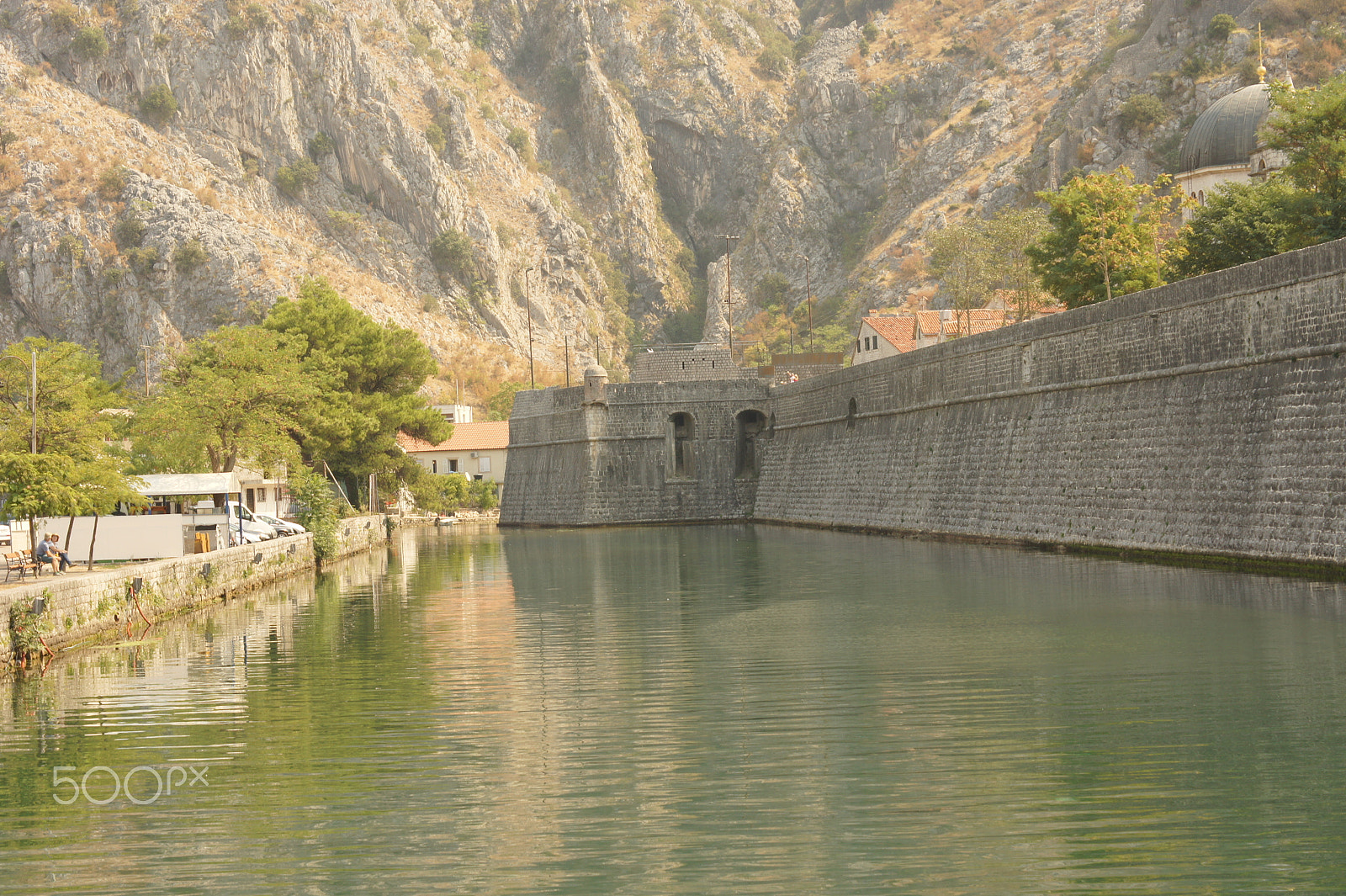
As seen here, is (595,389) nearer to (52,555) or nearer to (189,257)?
(52,555)

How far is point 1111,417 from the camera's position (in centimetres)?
2358

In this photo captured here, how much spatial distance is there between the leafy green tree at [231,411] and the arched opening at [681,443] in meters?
14.5

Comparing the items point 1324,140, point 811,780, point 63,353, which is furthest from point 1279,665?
point 63,353

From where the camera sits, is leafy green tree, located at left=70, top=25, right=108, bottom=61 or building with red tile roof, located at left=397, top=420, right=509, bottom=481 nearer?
building with red tile roof, located at left=397, top=420, right=509, bottom=481

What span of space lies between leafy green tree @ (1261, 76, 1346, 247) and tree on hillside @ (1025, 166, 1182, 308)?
7.33 metres

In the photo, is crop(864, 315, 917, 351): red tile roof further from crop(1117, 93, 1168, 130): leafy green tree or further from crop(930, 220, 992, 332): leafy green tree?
crop(1117, 93, 1168, 130): leafy green tree

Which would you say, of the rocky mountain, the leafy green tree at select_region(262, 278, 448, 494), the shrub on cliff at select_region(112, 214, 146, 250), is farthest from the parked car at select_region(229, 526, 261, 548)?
the shrub on cliff at select_region(112, 214, 146, 250)

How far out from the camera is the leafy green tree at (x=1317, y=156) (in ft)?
91.8

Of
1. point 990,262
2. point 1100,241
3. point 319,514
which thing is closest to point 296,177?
point 990,262

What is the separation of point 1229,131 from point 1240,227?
15440mm

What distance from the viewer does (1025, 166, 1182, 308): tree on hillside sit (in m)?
37.7

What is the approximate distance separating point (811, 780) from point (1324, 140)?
24427mm

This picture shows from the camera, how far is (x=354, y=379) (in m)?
43.6

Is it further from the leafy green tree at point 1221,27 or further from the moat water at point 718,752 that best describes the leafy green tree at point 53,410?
the leafy green tree at point 1221,27
